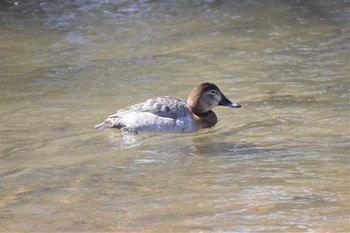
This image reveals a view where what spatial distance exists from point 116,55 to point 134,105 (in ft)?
12.3

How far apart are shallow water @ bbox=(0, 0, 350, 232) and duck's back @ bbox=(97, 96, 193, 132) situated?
0.36 feet

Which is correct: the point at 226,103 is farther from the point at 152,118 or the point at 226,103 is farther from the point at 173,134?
the point at 152,118

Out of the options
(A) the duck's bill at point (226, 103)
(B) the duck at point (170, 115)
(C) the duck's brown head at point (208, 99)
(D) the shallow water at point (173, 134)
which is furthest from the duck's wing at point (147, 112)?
(A) the duck's bill at point (226, 103)

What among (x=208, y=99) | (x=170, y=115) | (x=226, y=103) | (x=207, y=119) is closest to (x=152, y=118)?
(x=170, y=115)

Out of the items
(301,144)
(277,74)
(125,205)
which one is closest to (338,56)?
(277,74)

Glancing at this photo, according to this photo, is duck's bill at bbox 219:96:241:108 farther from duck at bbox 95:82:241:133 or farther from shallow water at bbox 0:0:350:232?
shallow water at bbox 0:0:350:232

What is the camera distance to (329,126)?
9.53 metres

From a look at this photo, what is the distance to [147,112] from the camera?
9.88 meters

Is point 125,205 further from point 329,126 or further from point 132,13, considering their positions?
point 132,13

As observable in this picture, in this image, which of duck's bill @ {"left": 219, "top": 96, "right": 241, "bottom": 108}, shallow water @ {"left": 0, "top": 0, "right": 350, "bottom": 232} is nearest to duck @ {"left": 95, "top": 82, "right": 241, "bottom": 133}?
duck's bill @ {"left": 219, "top": 96, "right": 241, "bottom": 108}

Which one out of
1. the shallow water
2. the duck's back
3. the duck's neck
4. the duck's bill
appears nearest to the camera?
the shallow water

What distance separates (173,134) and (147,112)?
14.8 inches

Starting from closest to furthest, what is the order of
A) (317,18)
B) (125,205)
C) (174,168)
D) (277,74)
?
(125,205) < (174,168) < (277,74) < (317,18)

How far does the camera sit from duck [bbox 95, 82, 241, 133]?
9.84 m
